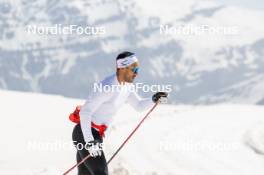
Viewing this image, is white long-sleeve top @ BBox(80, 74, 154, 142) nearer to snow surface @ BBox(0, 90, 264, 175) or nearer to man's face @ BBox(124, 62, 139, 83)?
man's face @ BBox(124, 62, 139, 83)

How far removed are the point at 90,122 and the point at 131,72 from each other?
0.62 m

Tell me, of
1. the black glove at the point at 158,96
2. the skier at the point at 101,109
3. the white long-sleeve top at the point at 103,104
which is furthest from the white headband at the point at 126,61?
the black glove at the point at 158,96

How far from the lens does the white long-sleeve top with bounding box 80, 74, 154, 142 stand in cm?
573

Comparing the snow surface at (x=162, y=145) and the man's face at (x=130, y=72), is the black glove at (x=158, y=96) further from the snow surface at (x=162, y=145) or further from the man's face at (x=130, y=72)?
the snow surface at (x=162, y=145)

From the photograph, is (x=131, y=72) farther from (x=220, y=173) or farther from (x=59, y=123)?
(x=59, y=123)

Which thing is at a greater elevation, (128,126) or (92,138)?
(92,138)

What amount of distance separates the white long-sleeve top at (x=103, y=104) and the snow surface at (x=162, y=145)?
14.0ft

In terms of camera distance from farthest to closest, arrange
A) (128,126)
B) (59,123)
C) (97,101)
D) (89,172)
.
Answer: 1. (59,123)
2. (128,126)
3. (89,172)
4. (97,101)

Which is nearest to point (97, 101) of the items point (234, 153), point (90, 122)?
point (90, 122)

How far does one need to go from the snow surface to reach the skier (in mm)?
4202

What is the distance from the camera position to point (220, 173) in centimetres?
1126

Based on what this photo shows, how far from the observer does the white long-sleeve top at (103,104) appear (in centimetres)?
573

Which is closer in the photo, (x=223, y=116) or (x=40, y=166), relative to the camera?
(x=40, y=166)

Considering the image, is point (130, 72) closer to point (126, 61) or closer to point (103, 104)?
point (126, 61)
